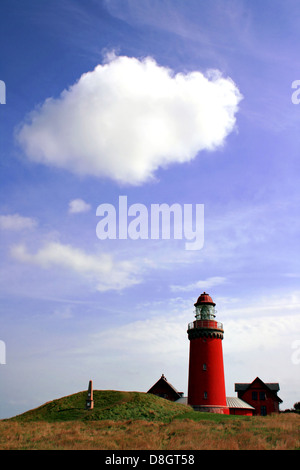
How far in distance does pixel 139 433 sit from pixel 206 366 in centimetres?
2274

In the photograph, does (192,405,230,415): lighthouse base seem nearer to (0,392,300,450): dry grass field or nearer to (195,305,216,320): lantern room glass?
(0,392,300,450): dry grass field

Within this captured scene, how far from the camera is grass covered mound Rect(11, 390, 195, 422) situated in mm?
34656

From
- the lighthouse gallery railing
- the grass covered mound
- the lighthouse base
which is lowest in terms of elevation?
the lighthouse base

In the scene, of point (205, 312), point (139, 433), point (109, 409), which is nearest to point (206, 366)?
point (205, 312)

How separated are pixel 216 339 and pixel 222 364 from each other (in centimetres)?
320

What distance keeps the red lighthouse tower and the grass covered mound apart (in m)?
6.37

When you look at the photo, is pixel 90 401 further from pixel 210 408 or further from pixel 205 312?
pixel 205 312

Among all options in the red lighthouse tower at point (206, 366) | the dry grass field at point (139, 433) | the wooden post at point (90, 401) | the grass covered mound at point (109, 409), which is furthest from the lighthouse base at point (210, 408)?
the wooden post at point (90, 401)

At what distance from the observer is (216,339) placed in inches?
1901

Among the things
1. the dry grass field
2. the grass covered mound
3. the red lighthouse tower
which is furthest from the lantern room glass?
the dry grass field

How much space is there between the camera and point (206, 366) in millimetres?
46844
